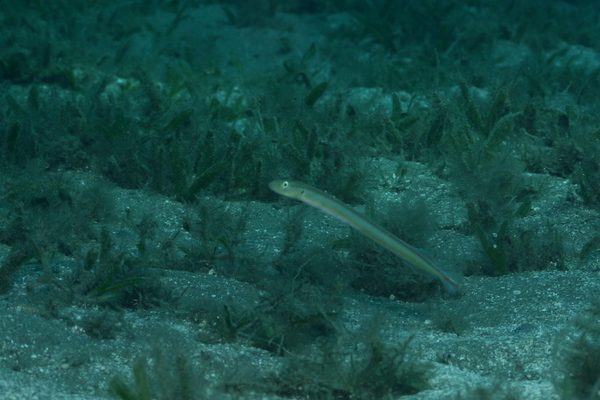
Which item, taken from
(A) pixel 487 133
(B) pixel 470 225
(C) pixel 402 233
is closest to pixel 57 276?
(C) pixel 402 233

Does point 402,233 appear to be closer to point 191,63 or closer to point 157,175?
point 157,175

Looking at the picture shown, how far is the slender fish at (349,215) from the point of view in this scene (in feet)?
8.70

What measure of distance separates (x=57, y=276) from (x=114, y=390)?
1.31 m

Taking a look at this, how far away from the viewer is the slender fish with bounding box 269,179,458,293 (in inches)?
104

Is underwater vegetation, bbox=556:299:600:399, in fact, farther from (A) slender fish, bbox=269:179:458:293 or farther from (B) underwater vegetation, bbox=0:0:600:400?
(A) slender fish, bbox=269:179:458:293

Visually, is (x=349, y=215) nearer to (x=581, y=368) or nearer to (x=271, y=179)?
(x=581, y=368)

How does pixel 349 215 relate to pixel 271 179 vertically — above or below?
above

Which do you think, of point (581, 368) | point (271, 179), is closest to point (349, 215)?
point (581, 368)

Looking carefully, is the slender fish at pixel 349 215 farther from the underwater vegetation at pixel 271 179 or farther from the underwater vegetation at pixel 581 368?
the underwater vegetation at pixel 581 368

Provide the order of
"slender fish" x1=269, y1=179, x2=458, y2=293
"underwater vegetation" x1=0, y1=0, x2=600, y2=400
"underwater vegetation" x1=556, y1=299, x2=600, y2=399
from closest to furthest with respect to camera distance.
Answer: "underwater vegetation" x1=556, y1=299, x2=600, y2=399 → "slender fish" x1=269, y1=179, x2=458, y2=293 → "underwater vegetation" x1=0, y1=0, x2=600, y2=400

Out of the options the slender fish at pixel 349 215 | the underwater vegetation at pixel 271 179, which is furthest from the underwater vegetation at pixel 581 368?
the slender fish at pixel 349 215

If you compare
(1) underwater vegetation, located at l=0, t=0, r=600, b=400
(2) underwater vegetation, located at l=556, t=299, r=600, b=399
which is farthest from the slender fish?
(2) underwater vegetation, located at l=556, t=299, r=600, b=399

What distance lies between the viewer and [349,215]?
268 cm

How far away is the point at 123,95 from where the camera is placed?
6547 mm
